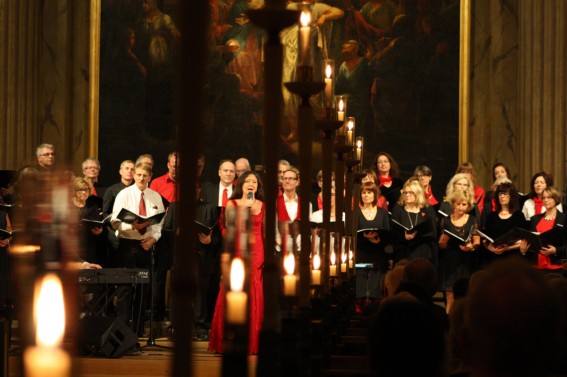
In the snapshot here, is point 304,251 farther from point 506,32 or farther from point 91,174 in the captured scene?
point 506,32

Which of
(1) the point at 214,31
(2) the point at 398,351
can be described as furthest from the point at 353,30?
(2) the point at 398,351

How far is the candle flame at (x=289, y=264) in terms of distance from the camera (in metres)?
3.84

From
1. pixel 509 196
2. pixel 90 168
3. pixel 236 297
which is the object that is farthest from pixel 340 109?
pixel 90 168

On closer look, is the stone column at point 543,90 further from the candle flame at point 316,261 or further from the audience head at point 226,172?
the candle flame at point 316,261

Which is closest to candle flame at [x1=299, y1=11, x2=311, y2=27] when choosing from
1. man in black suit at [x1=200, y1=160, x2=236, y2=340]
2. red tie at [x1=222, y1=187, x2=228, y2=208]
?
man in black suit at [x1=200, y1=160, x2=236, y2=340]

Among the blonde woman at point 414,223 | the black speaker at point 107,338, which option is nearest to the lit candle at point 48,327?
the black speaker at point 107,338

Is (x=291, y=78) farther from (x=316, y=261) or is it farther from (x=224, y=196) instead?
(x=316, y=261)

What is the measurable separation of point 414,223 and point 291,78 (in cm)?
742

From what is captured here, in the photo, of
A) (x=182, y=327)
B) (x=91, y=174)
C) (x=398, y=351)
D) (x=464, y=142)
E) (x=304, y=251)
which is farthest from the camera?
(x=464, y=142)

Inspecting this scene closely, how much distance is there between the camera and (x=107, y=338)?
10023 millimetres

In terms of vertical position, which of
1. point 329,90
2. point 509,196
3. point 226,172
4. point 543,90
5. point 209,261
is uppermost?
point 543,90

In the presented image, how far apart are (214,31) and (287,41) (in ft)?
5.02

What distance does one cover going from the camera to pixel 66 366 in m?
1.42

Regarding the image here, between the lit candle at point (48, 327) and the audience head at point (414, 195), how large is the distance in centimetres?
1232
